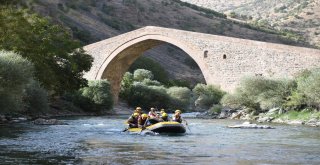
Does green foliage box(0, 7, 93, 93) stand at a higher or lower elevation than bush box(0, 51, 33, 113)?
higher

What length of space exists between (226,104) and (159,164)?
20.6m

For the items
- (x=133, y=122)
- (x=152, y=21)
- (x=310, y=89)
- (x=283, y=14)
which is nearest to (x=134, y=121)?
(x=133, y=122)

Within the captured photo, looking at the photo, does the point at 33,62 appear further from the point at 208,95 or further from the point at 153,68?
the point at 153,68

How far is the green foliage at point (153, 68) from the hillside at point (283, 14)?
27.8m

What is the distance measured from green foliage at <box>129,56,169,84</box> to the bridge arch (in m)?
14.8

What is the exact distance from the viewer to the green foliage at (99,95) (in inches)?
1565

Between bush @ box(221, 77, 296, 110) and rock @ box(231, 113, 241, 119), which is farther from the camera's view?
rock @ box(231, 113, 241, 119)

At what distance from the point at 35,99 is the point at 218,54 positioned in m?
11.4

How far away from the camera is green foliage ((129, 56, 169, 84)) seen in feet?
203

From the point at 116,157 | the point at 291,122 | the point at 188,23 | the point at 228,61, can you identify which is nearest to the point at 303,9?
the point at 188,23

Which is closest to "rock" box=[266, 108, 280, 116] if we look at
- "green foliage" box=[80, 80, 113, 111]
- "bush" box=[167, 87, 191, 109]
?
"green foliage" box=[80, 80, 113, 111]

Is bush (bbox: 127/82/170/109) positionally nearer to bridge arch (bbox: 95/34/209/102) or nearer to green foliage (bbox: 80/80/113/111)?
bridge arch (bbox: 95/34/209/102)

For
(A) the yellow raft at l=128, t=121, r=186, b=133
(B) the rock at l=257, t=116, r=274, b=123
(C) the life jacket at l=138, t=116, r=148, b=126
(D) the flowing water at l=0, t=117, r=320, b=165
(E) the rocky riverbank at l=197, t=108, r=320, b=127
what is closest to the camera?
(D) the flowing water at l=0, t=117, r=320, b=165

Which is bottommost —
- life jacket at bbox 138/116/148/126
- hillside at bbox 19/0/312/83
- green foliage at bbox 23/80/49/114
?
life jacket at bbox 138/116/148/126
